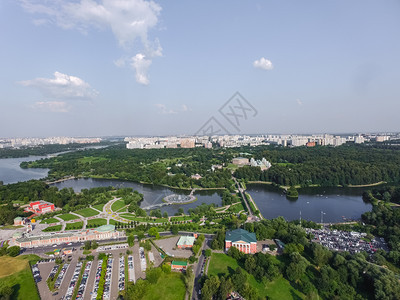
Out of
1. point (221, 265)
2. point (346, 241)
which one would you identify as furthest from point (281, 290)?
point (346, 241)

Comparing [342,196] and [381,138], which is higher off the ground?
[381,138]

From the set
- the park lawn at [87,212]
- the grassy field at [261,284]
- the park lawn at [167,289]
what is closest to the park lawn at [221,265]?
the grassy field at [261,284]

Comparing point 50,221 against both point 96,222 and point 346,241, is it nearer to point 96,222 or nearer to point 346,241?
point 96,222

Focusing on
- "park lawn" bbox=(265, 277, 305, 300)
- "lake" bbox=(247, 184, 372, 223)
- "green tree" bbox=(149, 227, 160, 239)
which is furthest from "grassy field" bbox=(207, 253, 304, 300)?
"lake" bbox=(247, 184, 372, 223)

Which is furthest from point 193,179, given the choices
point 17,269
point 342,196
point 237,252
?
point 17,269

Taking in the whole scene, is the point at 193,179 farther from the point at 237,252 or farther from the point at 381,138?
the point at 381,138

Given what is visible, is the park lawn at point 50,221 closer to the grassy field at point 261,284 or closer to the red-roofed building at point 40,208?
the red-roofed building at point 40,208

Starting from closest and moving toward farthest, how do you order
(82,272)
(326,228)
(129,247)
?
1. (82,272)
2. (129,247)
3. (326,228)
